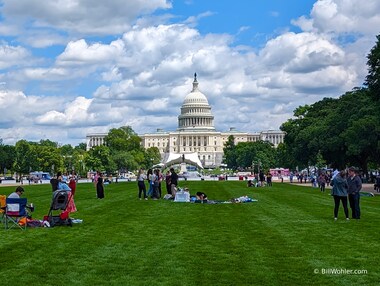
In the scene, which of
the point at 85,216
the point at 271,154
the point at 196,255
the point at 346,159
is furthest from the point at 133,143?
the point at 196,255

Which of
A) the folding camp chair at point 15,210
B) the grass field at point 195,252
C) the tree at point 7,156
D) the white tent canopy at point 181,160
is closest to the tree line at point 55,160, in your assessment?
the tree at point 7,156

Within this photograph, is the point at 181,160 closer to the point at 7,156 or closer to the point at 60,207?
the point at 7,156

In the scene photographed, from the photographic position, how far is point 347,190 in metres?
24.5

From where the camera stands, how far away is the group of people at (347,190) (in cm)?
2370

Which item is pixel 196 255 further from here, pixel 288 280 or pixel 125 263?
pixel 288 280

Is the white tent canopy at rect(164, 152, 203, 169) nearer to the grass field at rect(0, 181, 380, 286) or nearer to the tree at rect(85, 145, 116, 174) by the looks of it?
the tree at rect(85, 145, 116, 174)

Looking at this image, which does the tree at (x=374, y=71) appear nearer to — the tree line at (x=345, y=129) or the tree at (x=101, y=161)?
the tree line at (x=345, y=129)

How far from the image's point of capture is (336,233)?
18.9 meters

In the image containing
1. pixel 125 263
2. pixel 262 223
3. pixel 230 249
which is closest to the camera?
pixel 125 263

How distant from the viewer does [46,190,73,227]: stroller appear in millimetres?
21406

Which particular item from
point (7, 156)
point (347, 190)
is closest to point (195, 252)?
point (347, 190)

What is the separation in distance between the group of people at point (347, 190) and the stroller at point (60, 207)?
9.15 m

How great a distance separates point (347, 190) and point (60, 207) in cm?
1023

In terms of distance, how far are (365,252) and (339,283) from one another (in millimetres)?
3749
